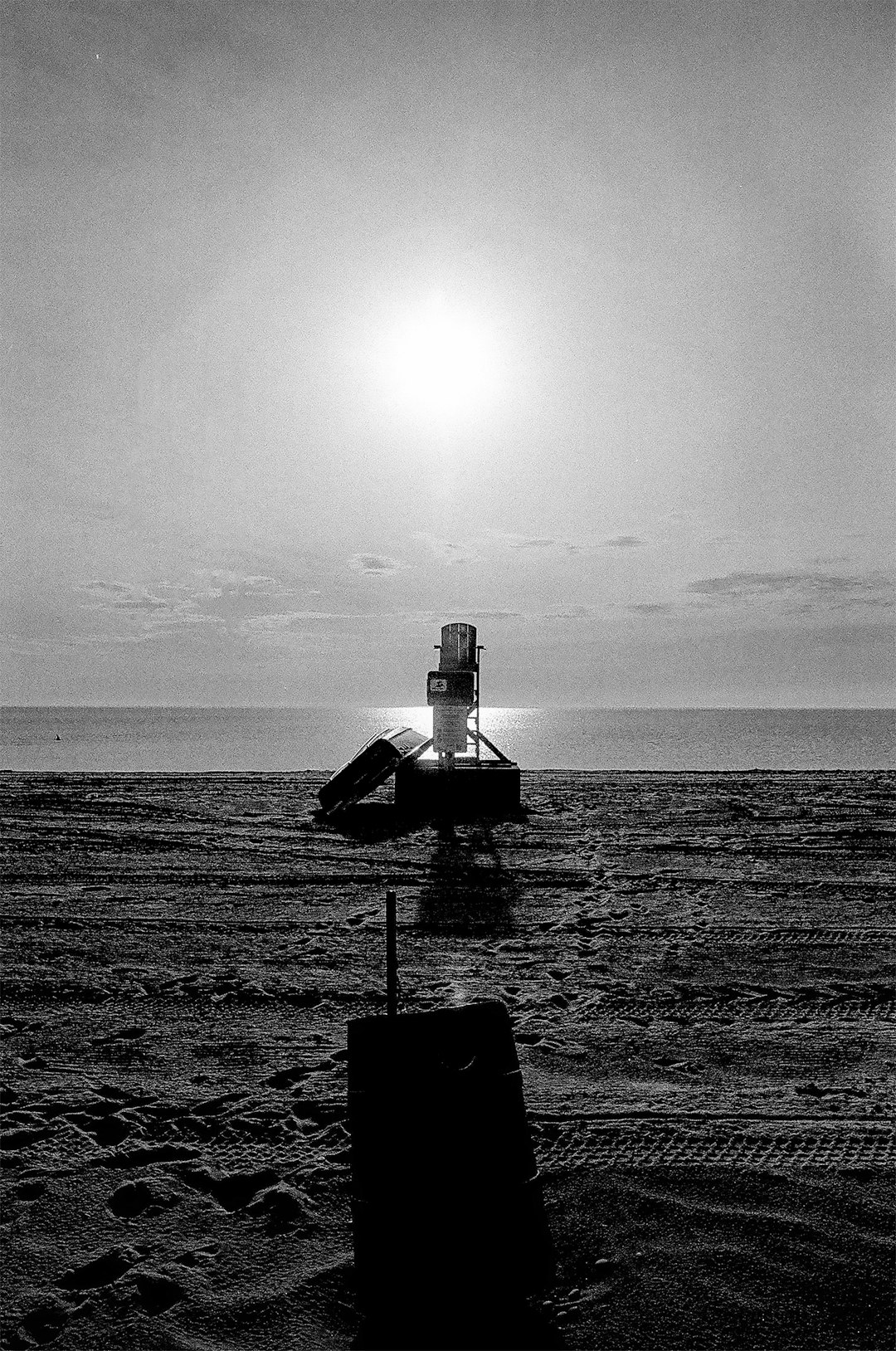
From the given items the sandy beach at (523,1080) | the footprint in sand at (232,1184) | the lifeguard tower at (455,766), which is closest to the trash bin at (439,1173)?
the sandy beach at (523,1080)

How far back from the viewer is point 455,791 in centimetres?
1393

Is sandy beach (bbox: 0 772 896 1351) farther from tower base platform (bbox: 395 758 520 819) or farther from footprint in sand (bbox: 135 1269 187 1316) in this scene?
tower base platform (bbox: 395 758 520 819)

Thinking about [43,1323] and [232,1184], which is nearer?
[43,1323]

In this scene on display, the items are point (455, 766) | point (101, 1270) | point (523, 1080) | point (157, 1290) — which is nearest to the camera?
point (157, 1290)

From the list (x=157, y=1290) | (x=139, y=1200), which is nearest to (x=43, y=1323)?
(x=157, y=1290)

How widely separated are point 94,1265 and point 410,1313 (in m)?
1.51

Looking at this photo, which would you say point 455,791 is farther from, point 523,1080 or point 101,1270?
point 101,1270

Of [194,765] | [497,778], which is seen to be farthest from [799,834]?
[194,765]

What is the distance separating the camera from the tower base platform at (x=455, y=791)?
1377cm

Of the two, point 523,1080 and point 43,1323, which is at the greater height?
point 523,1080

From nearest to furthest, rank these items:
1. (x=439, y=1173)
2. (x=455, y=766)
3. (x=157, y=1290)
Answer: (x=439, y=1173) → (x=157, y=1290) → (x=455, y=766)

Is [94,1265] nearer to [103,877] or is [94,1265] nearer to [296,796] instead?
[103,877]

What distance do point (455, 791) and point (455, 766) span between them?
28.3 inches

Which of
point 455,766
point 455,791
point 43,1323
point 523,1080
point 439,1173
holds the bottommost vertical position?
point 43,1323
